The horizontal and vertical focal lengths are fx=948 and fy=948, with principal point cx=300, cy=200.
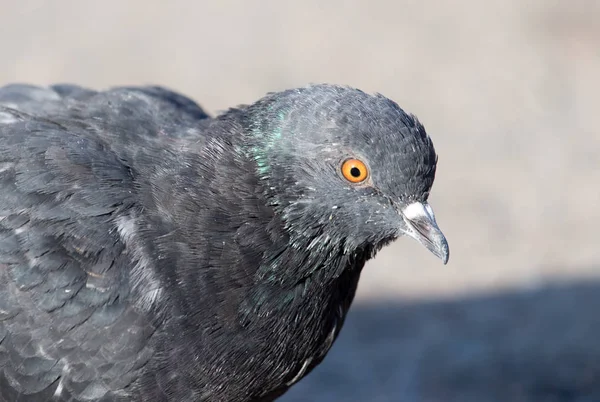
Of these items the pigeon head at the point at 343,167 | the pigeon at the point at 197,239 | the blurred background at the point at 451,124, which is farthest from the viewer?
the blurred background at the point at 451,124

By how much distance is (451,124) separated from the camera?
1157 centimetres

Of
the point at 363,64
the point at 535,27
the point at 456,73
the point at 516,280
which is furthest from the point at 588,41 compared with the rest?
the point at 516,280

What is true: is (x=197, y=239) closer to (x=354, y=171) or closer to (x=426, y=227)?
(x=354, y=171)

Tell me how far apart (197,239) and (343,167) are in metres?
0.92

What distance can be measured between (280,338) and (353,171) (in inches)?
43.2

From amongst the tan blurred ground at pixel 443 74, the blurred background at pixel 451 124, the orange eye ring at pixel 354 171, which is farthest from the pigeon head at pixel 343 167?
the tan blurred ground at pixel 443 74

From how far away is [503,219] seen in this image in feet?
33.2

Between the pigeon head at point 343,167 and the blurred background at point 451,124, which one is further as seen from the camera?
the blurred background at point 451,124

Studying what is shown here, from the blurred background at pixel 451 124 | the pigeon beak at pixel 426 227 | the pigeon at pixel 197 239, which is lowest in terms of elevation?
the pigeon at pixel 197 239

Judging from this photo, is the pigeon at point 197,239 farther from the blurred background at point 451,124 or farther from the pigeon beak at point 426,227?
the blurred background at point 451,124

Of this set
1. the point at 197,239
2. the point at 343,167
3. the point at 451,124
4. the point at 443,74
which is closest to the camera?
the point at 343,167

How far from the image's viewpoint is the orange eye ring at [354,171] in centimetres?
511

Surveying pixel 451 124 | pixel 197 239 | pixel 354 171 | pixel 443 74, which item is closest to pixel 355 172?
pixel 354 171

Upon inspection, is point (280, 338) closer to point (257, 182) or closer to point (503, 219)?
point (257, 182)
